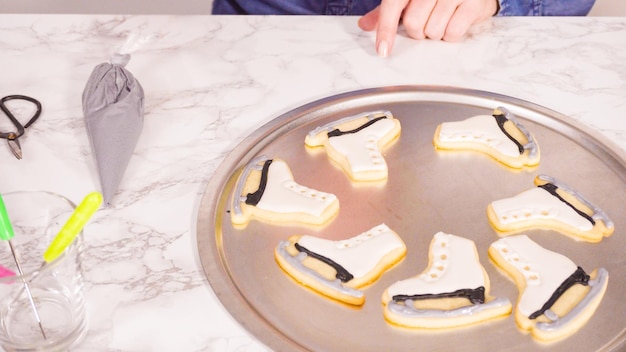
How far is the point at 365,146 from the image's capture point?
0.91 m

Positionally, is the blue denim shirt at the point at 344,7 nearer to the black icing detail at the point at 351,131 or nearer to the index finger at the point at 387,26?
the index finger at the point at 387,26

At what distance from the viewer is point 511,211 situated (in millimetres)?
813

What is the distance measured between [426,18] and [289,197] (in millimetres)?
451

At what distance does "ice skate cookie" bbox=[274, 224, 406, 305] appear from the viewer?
0.73 meters

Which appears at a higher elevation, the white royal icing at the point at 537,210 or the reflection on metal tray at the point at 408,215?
the white royal icing at the point at 537,210

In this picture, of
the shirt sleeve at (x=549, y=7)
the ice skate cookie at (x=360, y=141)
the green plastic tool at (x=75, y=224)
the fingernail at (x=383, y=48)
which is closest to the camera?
the green plastic tool at (x=75, y=224)

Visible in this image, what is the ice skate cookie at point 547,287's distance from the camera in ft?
2.28

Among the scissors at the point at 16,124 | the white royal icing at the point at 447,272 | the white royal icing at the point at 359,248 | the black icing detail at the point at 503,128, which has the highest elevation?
the black icing detail at the point at 503,128

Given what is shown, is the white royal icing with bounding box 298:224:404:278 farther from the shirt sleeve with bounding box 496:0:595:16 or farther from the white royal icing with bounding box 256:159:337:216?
the shirt sleeve with bounding box 496:0:595:16

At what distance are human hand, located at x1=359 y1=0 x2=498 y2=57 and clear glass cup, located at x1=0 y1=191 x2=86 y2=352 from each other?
58cm

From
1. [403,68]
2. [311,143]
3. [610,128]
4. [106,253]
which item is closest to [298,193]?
[311,143]

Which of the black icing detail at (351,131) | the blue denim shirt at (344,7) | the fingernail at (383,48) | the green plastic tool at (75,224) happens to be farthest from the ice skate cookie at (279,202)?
the blue denim shirt at (344,7)

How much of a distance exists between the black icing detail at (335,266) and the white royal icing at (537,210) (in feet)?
0.64

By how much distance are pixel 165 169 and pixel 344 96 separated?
0.28 metres
